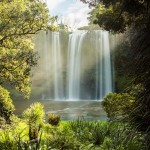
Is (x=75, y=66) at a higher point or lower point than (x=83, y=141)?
higher

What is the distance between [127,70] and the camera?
708 centimetres

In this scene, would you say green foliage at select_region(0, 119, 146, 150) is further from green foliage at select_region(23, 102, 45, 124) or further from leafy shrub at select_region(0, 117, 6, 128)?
green foliage at select_region(23, 102, 45, 124)

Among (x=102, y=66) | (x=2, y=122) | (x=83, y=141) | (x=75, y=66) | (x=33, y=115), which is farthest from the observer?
(x=75, y=66)

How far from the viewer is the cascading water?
177 ft

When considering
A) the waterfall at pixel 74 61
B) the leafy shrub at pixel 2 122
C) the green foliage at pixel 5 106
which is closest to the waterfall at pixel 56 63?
the waterfall at pixel 74 61

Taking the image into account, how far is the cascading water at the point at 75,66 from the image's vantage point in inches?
2121

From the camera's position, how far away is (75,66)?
58.0 meters

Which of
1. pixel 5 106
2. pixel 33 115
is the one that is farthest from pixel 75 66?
pixel 33 115

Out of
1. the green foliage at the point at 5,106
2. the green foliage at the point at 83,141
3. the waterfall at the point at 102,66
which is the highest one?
the waterfall at the point at 102,66

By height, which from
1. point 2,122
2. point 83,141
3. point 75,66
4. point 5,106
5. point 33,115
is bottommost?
point 83,141

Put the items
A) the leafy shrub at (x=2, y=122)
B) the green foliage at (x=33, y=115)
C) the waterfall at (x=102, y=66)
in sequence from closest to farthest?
1. the leafy shrub at (x=2, y=122)
2. the green foliage at (x=33, y=115)
3. the waterfall at (x=102, y=66)

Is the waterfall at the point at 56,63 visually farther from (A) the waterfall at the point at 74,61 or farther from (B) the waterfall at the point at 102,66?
(B) the waterfall at the point at 102,66

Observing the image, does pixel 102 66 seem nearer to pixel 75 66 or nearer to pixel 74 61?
pixel 75 66

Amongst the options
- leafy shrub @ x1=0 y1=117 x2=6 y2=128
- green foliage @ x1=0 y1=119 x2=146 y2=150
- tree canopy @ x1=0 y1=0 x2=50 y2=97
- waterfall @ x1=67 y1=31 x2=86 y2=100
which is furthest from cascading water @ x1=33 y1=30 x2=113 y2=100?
green foliage @ x1=0 y1=119 x2=146 y2=150
